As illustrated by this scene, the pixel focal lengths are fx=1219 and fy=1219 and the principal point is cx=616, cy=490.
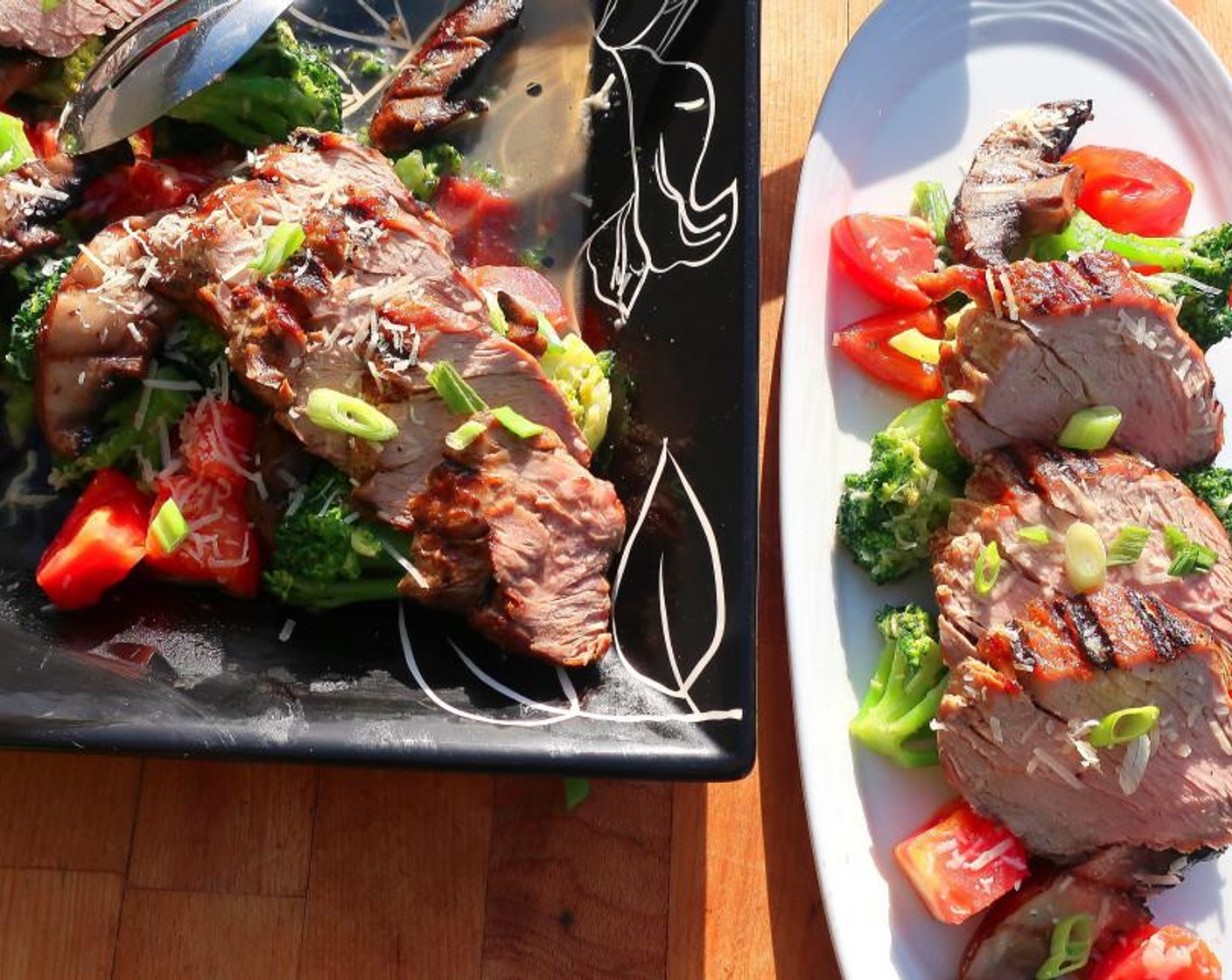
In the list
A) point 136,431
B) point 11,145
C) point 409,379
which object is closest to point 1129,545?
point 409,379

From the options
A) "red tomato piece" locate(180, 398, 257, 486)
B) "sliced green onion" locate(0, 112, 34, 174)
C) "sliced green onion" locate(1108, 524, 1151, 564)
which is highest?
"sliced green onion" locate(1108, 524, 1151, 564)

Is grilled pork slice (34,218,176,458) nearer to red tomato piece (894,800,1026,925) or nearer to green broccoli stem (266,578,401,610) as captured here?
green broccoli stem (266,578,401,610)

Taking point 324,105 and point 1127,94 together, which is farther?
point 1127,94

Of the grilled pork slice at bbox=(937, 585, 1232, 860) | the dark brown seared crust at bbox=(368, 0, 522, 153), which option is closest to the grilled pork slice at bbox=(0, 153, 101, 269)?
the dark brown seared crust at bbox=(368, 0, 522, 153)

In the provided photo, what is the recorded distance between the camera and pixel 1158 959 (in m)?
2.74

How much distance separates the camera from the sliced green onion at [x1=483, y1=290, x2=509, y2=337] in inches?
109

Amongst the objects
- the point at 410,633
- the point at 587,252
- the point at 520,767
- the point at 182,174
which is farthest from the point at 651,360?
the point at 182,174

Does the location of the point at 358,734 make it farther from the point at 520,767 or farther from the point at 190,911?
the point at 190,911

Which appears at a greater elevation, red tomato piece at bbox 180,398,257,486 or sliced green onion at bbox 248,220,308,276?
sliced green onion at bbox 248,220,308,276

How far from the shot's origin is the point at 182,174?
2.96m

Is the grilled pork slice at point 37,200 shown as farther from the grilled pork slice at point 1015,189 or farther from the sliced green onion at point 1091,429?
the sliced green onion at point 1091,429

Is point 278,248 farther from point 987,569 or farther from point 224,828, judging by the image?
point 987,569

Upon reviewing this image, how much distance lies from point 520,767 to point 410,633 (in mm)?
479

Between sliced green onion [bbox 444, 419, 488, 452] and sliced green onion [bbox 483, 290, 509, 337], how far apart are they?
12.5 inches
